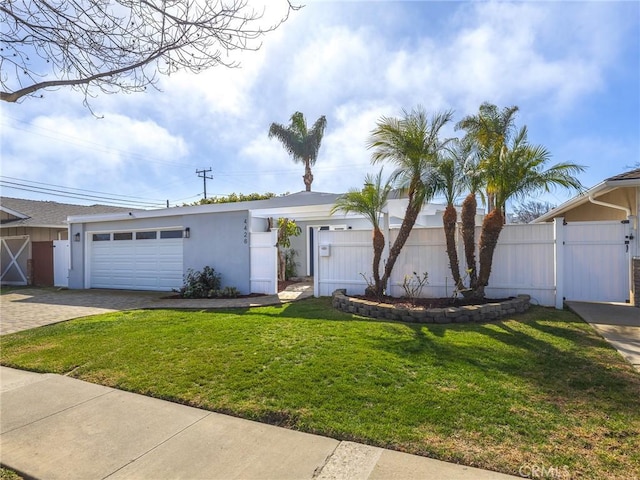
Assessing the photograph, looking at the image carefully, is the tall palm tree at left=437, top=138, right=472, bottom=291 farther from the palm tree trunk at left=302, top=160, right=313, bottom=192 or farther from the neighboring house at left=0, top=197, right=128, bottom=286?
the neighboring house at left=0, top=197, right=128, bottom=286

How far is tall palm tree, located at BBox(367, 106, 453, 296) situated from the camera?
801cm

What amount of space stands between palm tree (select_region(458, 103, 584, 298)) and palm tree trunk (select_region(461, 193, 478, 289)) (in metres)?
0.20

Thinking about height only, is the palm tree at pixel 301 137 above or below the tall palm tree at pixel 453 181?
above

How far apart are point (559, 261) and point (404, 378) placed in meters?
5.85

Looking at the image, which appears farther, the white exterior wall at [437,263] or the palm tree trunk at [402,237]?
the palm tree trunk at [402,237]

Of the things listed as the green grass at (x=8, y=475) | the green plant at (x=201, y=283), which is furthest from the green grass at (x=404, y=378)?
the green plant at (x=201, y=283)

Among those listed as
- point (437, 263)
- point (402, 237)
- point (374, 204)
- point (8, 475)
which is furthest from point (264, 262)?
point (8, 475)

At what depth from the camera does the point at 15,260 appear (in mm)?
18734

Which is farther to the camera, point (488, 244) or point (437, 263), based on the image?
point (437, 263)

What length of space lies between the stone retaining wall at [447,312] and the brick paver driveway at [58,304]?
640cm

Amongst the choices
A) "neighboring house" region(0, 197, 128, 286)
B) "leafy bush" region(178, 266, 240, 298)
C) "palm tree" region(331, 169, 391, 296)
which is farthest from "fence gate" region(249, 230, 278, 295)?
"neighboring house" region(0, 197, 128, 286)

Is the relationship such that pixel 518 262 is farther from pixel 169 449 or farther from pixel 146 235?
pixel 146 235

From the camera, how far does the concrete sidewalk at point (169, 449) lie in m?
2.74

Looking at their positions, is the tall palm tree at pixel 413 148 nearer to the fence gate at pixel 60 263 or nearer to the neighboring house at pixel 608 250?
the neighboring house at pixel 608 250
